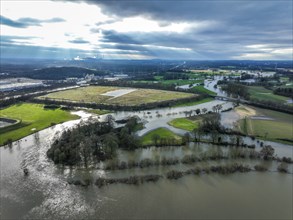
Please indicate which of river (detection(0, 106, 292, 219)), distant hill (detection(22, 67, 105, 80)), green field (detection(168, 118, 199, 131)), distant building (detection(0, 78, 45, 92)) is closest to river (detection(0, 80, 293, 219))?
river (detection(0, 106, 292, 219))

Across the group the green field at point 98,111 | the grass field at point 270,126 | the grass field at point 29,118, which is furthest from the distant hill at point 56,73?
the grass field at point 270,126

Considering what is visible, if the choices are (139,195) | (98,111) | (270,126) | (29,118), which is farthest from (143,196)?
(29,118)

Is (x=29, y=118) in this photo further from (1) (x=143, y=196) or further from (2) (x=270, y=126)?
(2) (x=270, y=126)

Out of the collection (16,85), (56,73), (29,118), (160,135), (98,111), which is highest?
(56,73)

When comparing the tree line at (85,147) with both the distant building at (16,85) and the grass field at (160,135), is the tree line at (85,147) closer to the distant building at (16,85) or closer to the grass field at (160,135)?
the grass field at (160,135)

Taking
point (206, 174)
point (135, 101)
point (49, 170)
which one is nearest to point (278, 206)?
point (206, 174)

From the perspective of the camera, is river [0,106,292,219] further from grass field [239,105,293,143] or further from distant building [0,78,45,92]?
distant building [0,78,45,92]
